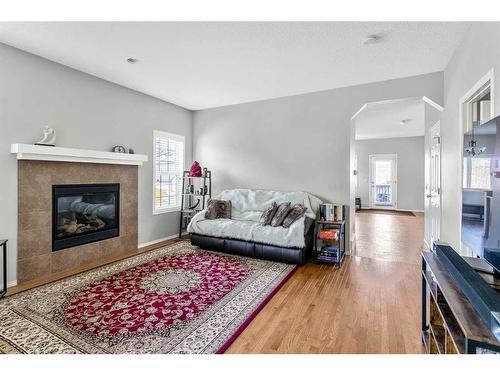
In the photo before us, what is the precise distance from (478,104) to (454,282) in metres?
2.08

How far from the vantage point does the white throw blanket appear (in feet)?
11.8

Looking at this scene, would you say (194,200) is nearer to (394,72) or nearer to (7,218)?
(7,218)

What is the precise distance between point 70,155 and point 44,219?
0.84m

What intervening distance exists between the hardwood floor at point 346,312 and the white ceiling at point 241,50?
8.60 ft

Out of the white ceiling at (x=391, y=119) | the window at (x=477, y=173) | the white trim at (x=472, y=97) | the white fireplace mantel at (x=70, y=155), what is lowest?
the window at (x=477, y=173)

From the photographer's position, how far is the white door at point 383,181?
9.14 m

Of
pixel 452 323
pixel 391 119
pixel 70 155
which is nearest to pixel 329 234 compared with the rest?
pixel 452 323

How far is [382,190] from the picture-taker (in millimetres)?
Answer: 9453

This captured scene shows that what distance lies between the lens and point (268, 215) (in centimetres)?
404

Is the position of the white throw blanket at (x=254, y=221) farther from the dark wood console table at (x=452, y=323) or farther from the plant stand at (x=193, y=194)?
the dark wood console table at (x=452, y=323)

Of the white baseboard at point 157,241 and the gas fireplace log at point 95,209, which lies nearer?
the gas fireplace log at point 95,209

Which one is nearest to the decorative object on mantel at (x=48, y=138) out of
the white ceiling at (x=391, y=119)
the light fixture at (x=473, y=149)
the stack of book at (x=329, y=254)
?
the stack of book at (x=329, y=254)

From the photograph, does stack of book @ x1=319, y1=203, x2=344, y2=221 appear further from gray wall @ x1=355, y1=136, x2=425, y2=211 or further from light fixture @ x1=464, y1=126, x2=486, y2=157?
gray wall @ x1=355, y1=136, x2=425, y2=211
